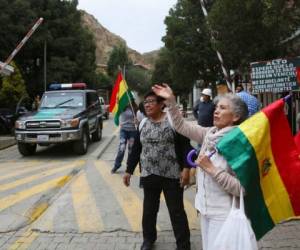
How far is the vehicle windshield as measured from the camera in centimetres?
1694

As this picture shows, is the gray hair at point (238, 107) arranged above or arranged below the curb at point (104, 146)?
above

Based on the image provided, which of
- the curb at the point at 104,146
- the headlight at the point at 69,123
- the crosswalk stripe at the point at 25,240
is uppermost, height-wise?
the headlight at the point at 69,123

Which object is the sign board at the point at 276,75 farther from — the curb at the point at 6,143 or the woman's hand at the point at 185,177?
the curb at the point at 6,143

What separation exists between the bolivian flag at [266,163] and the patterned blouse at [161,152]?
1.84 metres

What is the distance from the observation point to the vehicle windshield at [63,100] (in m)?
16.9

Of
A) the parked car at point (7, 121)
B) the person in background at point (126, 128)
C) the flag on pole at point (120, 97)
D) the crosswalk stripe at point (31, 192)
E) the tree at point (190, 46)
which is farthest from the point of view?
the tree at point (190, 46)

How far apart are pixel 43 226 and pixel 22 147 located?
8893 mm

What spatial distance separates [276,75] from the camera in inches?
422

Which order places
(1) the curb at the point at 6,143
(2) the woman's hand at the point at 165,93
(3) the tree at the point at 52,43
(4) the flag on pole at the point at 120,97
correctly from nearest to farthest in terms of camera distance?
(2) the woman's hand at the point at 165,93, (4) the flag on pole at the point at 120,97, (1) the curb at the point at 6,143, (3) the tree at the point at 52,43

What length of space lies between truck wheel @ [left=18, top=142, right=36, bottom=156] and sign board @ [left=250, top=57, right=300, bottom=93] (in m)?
7.35

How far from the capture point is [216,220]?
4.01 meters

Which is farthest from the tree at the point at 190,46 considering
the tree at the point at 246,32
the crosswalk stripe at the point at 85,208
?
the crosswalk stripe at the point at 85,208

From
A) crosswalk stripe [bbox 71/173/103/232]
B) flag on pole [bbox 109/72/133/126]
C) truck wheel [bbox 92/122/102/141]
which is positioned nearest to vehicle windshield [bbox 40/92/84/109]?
truck wheel [bbox 92/122/102/141]

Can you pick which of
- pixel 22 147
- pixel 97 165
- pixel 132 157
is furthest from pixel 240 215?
pixel 22 147
